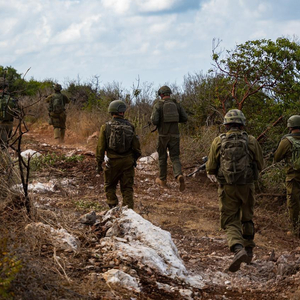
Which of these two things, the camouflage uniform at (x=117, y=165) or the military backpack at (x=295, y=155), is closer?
the camouflage uniform at (x=117, y=165)

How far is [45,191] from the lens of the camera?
8398 mm

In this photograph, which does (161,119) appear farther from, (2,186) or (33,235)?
(33,235)

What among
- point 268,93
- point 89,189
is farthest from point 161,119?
point 268,93

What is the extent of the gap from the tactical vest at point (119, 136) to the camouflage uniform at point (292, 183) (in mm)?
2208

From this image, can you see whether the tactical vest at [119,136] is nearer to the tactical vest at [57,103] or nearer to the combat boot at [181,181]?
the combat boot at [181,181]

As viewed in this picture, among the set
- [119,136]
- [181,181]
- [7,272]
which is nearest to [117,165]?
[119,136]

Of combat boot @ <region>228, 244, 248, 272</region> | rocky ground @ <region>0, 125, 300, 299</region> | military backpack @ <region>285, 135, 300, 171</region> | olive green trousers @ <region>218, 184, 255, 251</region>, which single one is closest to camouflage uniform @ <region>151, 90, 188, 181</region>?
rocky ground @ <region>0, 125, 300, 299</region>

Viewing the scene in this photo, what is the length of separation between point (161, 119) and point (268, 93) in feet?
8.29

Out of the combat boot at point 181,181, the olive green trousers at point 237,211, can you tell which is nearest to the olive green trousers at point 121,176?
the olive green trousers at point 237,211

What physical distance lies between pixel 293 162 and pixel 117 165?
8.22 ft

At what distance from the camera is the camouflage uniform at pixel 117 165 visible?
6.59 m

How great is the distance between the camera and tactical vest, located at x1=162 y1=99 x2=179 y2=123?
29.3 feet

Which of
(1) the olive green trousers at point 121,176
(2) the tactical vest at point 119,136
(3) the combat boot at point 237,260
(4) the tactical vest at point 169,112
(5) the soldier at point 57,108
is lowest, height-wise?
(3) the combat boot at point 237,260

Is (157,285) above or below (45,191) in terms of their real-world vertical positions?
below
